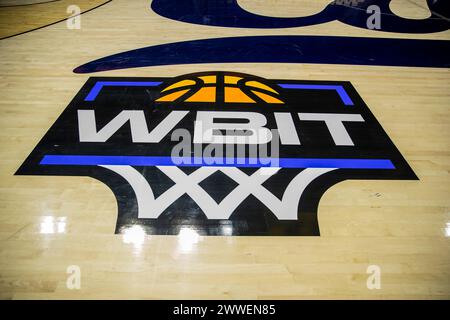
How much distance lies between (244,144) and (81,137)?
1.49 metres

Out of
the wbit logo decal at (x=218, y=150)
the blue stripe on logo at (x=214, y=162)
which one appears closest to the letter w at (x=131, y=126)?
the wbit logo decal at (x=218, y=150)

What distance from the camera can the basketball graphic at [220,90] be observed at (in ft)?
11.8

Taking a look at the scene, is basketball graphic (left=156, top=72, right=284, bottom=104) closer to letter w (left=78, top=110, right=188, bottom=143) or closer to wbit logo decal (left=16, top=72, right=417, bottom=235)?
wbit logo decal (left=16, top=72, right=417, bottom=235)

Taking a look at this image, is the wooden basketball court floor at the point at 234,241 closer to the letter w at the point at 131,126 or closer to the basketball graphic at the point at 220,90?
the letter w at the point at 131,126

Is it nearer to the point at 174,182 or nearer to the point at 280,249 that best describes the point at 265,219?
the point at 280,249

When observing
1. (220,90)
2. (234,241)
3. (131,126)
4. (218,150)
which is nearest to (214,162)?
(218,150)

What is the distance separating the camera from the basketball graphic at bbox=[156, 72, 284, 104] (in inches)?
142

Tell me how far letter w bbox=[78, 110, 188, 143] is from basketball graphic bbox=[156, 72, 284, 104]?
0.35 m

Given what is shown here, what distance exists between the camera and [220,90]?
3748mm

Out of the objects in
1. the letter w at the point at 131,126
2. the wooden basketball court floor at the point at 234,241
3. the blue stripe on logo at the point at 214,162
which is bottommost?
the wooden basketball court floor at the point at 234,241

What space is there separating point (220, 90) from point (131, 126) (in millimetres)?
1119

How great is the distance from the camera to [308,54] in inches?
187

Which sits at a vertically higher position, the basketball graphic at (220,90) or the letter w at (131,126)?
the basketball graphic at (220,90)

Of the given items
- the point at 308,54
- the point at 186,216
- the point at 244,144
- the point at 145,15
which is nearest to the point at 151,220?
the point at 186,216
